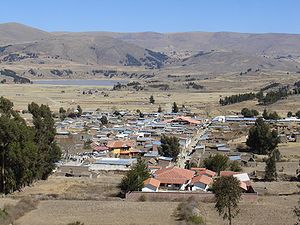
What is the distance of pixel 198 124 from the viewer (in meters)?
53.7

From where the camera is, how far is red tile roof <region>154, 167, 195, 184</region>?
2450 cm

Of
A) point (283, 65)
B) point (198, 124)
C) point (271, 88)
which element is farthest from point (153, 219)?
point (283, 65)

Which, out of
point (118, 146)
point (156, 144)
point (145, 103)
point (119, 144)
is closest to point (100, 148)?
point (118, 146)

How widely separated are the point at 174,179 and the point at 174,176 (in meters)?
0.30

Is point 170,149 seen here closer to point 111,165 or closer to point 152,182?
point 111,165

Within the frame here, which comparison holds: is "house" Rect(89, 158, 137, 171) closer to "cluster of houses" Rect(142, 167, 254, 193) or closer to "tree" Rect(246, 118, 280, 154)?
"cluster of houses" Rect(142, 167, 254, 193)

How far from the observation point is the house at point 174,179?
2436 centimetres

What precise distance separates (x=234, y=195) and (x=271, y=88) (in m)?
80.7

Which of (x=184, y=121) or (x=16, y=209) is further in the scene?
(x=184, y=121)

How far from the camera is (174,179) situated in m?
24.7

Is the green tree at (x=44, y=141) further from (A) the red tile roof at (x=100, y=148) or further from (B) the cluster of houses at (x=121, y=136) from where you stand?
(A) the red tile roof at (x=100, y=148)

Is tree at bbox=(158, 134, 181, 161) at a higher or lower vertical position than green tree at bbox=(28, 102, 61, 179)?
lower

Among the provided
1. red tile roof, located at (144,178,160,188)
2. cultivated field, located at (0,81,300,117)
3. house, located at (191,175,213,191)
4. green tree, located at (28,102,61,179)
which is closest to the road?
house, located at (191,175,213,191)

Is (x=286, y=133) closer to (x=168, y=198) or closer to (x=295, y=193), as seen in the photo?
(x=295, y=193)
